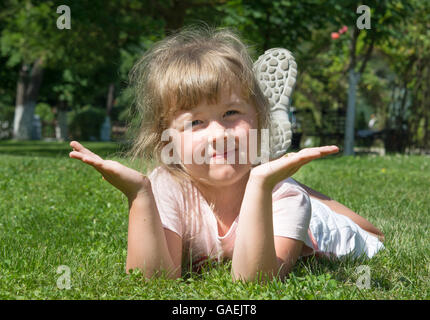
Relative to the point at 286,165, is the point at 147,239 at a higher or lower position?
lower

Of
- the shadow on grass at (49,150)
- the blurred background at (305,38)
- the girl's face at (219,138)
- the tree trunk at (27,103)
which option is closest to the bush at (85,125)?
the tree trunk at (27,103)

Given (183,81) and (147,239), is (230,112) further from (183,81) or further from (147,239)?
(147,239)

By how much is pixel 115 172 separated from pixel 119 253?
0.93 metres

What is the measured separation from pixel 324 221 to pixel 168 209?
107 cm

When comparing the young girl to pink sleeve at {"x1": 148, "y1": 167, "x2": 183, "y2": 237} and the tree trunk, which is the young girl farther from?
the tree trunk

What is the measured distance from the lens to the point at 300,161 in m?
1.92

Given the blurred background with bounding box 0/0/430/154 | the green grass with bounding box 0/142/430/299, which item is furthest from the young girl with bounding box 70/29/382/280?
the blurred background with bounding box 0/0/430/154

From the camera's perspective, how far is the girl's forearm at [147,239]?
215cm

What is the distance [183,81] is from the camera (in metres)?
2.40

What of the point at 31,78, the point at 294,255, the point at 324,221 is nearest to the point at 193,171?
the point at 294,255

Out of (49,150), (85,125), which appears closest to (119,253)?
(49,150)

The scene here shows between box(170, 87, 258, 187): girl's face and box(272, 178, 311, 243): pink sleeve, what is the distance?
221 mm

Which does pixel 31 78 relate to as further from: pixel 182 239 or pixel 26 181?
pixel 182 239

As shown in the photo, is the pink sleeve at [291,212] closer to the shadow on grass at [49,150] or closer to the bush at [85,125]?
the shadow on grass at [49,150]
